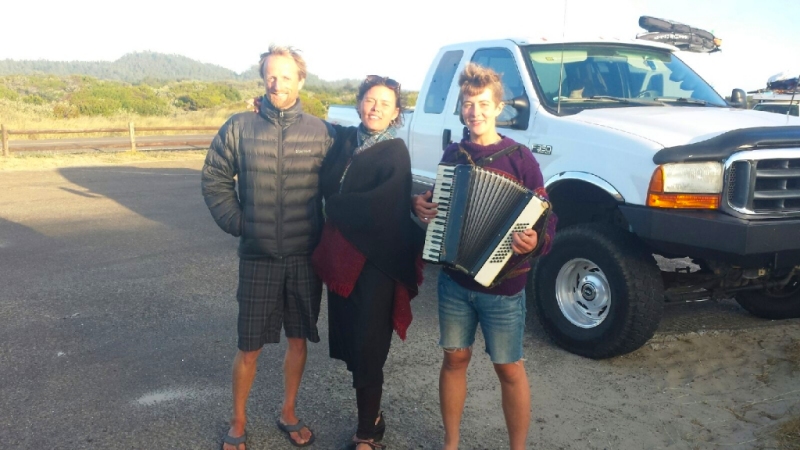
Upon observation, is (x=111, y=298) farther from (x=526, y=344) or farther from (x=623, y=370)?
(x=623, y=370)

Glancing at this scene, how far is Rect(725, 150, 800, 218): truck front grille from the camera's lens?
4141 millimetres

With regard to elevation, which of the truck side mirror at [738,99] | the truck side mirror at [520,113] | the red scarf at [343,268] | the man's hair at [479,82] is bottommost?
the red scarf at [343,268]

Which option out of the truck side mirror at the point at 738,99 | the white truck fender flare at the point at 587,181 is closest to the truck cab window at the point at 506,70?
the white truck fender flare at the point at 587,181

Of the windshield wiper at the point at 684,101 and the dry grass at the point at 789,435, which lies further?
the windshield wiper at the point at 684,101

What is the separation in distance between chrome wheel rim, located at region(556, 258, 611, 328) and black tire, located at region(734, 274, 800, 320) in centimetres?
136

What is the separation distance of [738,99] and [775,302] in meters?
1.79

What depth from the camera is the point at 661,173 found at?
424 centimetres

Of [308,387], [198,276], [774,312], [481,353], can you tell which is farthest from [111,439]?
[774,312]

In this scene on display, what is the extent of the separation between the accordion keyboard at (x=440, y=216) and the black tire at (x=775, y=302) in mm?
3409

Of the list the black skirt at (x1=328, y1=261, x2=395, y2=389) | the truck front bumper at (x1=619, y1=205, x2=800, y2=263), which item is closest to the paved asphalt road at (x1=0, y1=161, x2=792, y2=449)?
the black skirt at (x1=328, y1=261, x2=395, y2=389)

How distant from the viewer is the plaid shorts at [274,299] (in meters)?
3.46

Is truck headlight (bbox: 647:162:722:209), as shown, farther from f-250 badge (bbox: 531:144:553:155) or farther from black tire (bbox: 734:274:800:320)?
black tire (bbox: 734:274:800:320)

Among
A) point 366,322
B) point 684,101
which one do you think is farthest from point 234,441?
point 684,101

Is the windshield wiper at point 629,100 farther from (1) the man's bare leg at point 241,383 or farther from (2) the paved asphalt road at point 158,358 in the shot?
(1) the man's bare leg at point 241,383
